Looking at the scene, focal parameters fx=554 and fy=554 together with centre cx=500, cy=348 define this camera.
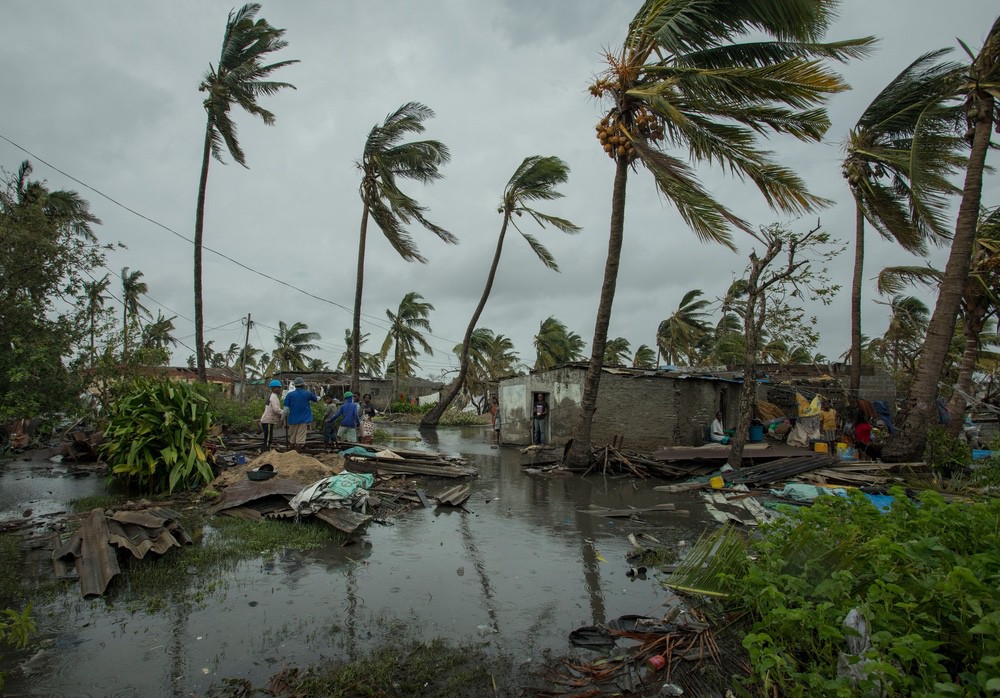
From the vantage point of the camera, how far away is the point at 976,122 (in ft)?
34.3

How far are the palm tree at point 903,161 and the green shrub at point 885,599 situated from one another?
9.25 m

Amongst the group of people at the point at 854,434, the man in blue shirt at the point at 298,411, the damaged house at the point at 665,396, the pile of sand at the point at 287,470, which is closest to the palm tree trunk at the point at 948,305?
the group of people at the point at 854,434

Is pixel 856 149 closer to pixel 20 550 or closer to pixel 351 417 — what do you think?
pixel 351 417

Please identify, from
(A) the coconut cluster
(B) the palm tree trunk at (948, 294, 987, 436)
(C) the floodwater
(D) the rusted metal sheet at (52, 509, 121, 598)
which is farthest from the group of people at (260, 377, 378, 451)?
(B) the palm tree trunk at (948, 294, 987, 436)

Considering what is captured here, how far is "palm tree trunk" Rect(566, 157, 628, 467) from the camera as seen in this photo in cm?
1153

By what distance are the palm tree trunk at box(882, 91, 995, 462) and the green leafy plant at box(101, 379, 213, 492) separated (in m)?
12.7

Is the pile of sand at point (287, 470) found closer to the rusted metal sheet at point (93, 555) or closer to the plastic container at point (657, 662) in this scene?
the rusted metal sheet at point (93, 555)

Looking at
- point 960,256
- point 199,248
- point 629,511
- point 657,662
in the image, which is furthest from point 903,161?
point 199,248

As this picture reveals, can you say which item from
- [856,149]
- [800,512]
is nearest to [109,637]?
[800,512]

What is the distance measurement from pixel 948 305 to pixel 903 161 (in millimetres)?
3506

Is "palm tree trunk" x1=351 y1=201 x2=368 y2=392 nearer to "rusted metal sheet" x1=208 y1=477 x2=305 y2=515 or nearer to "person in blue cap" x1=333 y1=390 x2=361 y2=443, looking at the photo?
"person in blue cap" x1=333 y1=390 x2=361 y2=443

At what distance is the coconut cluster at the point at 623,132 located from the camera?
10953 mm

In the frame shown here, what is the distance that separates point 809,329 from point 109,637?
2011 centimetres

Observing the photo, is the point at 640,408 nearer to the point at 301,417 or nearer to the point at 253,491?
the point at 301,417
